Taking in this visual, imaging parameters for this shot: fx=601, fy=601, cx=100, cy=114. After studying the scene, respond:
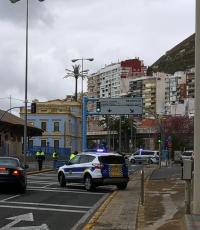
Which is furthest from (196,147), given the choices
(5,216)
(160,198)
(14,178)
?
(14,178)

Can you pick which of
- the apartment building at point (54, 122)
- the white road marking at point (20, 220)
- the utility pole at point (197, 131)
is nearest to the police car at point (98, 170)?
the white road marking at point (20, 220)

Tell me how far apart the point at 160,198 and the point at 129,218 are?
564 centimetres

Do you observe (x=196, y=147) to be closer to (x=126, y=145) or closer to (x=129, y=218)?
(x=129, y=218)

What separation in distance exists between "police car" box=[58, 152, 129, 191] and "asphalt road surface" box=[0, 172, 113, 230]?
5.02 feet

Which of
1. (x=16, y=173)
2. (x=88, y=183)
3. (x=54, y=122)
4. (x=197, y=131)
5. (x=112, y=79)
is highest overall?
(x=112, y=79)

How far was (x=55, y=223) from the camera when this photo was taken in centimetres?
1418

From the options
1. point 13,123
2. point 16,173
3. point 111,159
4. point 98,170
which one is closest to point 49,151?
point 13,123

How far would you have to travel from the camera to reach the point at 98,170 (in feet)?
85.5

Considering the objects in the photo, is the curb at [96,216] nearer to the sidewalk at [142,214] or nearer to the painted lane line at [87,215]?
the sidewalk at [142,214]

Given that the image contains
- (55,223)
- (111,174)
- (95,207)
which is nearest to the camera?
(55,223)

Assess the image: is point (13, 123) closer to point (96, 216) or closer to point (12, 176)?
point (12, 176)

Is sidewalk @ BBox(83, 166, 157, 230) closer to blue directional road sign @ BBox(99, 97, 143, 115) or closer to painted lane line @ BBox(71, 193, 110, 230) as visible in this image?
painted lane line @ BBox(71, 193, 110, 230)

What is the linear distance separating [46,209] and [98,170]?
902 centimetres

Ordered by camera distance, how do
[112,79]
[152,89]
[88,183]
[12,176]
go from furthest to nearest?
[152,89], [112,79], [88,183], [12,176]
